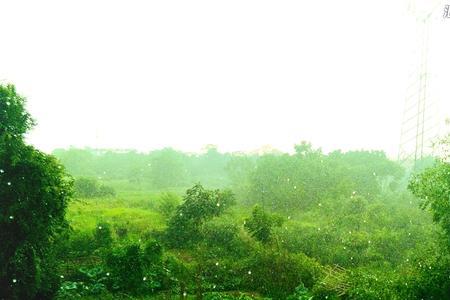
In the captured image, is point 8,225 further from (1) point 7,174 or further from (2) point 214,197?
(2) point 214,197

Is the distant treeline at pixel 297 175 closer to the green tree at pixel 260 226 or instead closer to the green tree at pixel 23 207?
the green tree at pixel 260 226

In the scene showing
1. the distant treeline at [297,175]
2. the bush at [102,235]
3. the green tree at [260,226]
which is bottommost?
the bush at [102,235]

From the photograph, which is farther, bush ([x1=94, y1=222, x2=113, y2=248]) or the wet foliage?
bush ([x1=94, y1=222, x2=113, y2=248])

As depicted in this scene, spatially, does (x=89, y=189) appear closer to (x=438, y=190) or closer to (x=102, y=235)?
(x=102, y=235)

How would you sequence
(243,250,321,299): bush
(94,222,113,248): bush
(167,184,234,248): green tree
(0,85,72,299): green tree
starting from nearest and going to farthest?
(0,85,72,299): green tree
(243,250,321,299): bush
(94,222,113,248): bush
(167,184,234,248): green tree

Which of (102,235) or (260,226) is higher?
(260,226)

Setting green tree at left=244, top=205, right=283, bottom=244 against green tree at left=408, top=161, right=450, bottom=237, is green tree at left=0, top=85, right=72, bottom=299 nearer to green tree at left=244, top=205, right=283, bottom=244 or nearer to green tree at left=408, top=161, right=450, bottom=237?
green tree at left=244, top=205, right=283, bottom=244

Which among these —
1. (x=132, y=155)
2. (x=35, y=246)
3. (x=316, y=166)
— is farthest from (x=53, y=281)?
(x=132, y=155)

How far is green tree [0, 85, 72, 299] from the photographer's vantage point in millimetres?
16016

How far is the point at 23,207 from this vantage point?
16234mm

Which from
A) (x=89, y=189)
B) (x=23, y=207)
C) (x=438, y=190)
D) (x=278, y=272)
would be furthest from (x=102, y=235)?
(x=89, y=189)

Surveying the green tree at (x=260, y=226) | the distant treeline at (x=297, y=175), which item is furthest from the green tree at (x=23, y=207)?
the distant treeline at (x=297, y=175)

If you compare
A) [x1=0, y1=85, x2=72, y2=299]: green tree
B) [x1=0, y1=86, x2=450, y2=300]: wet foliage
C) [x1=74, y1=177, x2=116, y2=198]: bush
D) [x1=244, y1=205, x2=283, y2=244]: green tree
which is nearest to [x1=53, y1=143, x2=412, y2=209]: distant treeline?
[x1=0, y1=86, x2=450, y2=300]: wet foliage

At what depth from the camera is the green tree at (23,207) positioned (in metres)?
16.0
